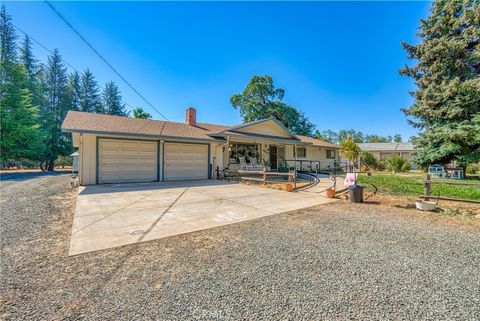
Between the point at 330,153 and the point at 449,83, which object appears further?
the point at 330,153

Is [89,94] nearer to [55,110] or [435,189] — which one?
[55,110]

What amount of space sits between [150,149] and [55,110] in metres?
29.4

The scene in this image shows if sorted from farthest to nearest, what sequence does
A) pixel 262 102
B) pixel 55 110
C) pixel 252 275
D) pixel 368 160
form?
pixel 262 102 < pixel 55 110 < pixel 368 160 < pixel 252 275

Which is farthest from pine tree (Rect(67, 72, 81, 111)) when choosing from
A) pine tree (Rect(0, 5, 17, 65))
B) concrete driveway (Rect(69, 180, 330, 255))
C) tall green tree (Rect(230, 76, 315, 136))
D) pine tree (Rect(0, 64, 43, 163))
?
concrete driveway (Rect(69, 180, 330, 255))

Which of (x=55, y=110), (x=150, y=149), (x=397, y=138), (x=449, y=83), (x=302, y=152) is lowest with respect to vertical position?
(x=150, y=149)

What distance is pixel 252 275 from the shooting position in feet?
8.61

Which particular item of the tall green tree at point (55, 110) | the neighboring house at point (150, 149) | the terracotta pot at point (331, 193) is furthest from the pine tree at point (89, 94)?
the terracotta pot at point (331, 193)

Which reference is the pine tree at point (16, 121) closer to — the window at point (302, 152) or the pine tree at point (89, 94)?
the pine tree at point (89, 94)

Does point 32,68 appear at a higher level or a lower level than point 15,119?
higher

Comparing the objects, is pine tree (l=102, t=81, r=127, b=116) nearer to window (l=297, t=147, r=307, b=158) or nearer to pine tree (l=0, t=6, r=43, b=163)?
pine tree (l=0, t=6, r=43, b=163)

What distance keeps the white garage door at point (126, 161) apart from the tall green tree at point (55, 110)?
23.8 m

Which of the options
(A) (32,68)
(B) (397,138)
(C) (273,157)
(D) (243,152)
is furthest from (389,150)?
(A) (32,68)

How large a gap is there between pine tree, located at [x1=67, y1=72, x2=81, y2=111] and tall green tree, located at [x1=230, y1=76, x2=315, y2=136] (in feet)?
81.1

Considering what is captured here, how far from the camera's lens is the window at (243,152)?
15.8 m
